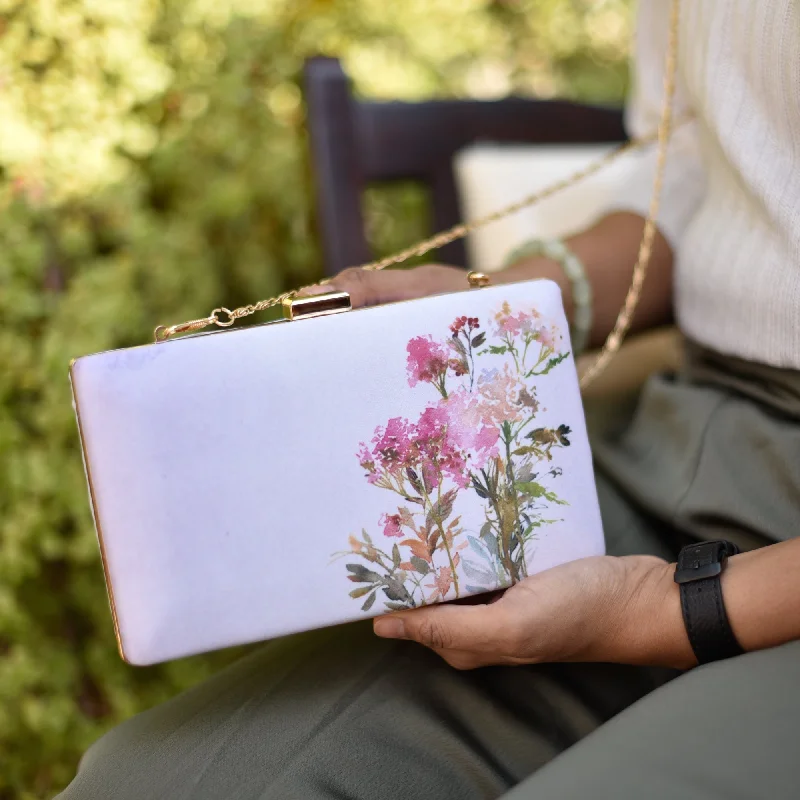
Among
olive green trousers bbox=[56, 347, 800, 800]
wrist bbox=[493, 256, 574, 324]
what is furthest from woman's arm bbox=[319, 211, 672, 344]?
olive green trousers bbox=[56, 347, 800, 800]

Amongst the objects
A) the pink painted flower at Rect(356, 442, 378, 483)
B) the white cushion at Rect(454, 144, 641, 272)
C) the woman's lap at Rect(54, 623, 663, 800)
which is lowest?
the woman's lap at Rect(54, 623, 663, 800)

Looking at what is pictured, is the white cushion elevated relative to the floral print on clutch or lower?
elevated

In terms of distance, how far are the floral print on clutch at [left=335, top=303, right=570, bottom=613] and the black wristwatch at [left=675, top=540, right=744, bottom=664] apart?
114 millimetres

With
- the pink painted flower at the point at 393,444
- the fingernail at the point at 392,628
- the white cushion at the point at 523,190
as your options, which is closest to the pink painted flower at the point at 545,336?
the pink painted flower at the point at 393,444

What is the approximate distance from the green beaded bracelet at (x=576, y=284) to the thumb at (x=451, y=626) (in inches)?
13.5

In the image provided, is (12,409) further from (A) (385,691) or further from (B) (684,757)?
(B) (684,757)

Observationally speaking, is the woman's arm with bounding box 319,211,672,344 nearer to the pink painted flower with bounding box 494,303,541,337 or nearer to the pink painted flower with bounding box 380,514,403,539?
the pink painted flower with bounding box 494,303,541,337

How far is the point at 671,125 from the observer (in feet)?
2.94

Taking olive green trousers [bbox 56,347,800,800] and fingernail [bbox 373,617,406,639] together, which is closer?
olive green trousers [bbox 56,347,800,800]

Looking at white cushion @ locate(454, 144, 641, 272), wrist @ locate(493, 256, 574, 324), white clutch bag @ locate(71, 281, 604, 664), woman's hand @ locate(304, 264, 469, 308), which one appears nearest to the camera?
white clutch bag @ locate(71, 281, 604, 664)

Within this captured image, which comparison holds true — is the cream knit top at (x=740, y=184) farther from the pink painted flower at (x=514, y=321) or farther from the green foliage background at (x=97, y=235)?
the green foliage background at (x=97, y=235)

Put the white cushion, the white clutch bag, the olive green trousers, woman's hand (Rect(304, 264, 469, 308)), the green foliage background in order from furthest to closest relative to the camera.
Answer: the white cushion, the green foliage background, woman's hand (Rect(304, 264, 469, 308)), the white clutch bag, the olive green trousers

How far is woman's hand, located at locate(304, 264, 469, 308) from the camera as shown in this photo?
696 millimetres

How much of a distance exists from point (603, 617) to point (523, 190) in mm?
744
